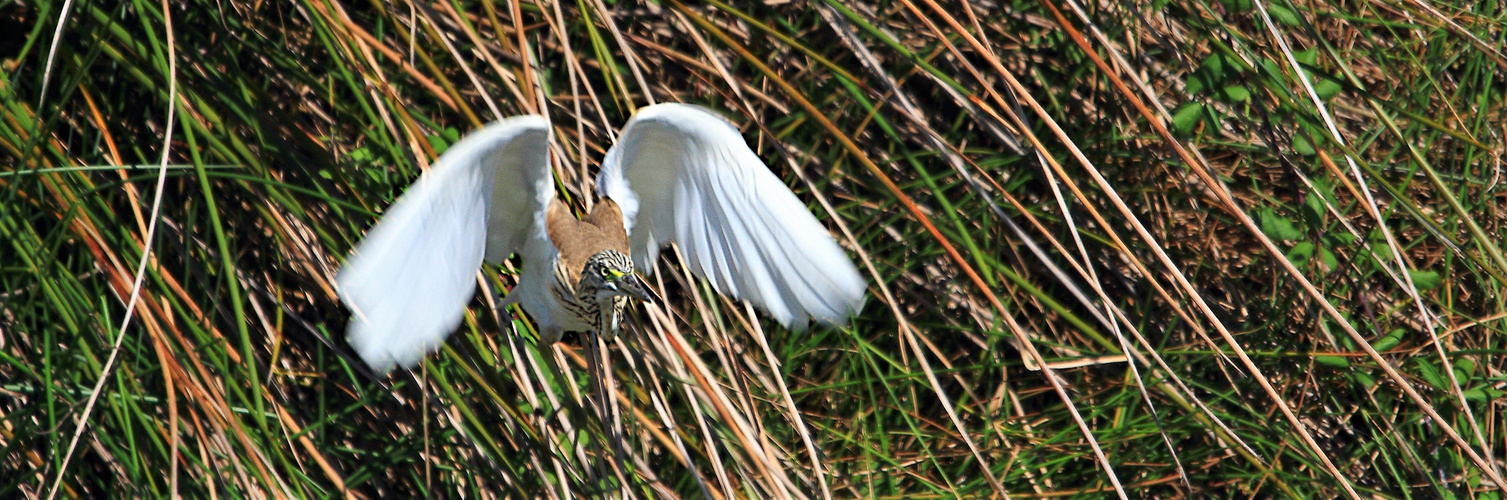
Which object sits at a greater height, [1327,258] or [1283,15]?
[1283,15]

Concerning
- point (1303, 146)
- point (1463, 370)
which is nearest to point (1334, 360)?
point (1463, 370)

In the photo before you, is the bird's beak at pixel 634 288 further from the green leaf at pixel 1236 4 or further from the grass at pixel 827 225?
the green leaf at pixel 1236 4

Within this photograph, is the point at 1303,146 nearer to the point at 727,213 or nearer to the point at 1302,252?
the point at 1302,252

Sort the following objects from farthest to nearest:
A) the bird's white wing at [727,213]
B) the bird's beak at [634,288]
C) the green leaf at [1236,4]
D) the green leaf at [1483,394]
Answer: the green leaf at [1483,394]
the green leaf at [1236,4]
the bird's beak at [634,288]
the bird's white wing at [727,213]

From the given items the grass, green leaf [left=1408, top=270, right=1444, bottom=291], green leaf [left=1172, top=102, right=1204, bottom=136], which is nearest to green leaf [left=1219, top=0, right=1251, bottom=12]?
the grass

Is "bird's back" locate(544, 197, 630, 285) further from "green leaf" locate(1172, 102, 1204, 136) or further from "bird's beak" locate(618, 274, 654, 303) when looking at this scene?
"green leaf" locate(1172, 102, 1204, 136)

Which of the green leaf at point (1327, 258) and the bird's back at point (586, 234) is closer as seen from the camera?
the bird's back at point (586, 234)

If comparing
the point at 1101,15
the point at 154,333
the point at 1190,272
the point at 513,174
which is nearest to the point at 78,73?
the point at 154,333

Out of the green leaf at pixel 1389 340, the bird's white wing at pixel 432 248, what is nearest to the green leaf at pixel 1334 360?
the green leaf at pixel 1389 340
